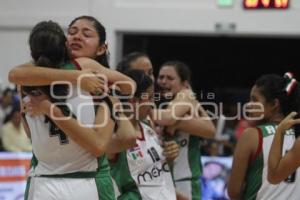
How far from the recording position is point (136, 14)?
31.5ft

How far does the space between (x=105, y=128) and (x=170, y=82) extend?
2.15 meters

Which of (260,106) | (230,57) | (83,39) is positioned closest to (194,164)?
(260,106)

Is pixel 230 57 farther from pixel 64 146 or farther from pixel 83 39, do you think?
pixel 64 146

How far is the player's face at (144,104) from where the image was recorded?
4312 millimetres

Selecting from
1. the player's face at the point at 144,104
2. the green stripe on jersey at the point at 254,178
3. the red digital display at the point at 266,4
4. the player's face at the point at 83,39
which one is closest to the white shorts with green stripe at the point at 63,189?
the player's face at the point at 83,39

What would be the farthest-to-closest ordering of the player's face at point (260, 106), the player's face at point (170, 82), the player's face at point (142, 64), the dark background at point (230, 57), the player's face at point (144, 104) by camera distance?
the dark background at point (230, 57) < the player's face at point (170, 82) < the player's face at point (142, 64) < the player's face at point (144, 104) < the player's face at point (260, 106)

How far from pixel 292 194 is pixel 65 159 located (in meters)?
1.36

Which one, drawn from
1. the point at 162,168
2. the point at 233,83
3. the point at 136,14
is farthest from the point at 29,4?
the point at 162,168

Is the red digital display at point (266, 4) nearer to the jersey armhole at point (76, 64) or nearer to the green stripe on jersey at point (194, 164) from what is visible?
the green stripe on jersey at point (194, 164)

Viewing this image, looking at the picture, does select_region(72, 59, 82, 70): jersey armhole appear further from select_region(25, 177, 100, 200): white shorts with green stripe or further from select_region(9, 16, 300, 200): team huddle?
select_region(25, 177, 100, 200): white shorts with green stripe

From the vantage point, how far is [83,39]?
3391 millimetres

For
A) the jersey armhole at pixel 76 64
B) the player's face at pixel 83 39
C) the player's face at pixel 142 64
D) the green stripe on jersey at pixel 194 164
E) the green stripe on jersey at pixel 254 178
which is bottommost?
the green stripe on jersey at pixel 194 164

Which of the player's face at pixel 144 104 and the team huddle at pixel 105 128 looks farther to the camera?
the player's face at pixel 144 104

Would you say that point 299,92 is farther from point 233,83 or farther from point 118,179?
point 233,83
